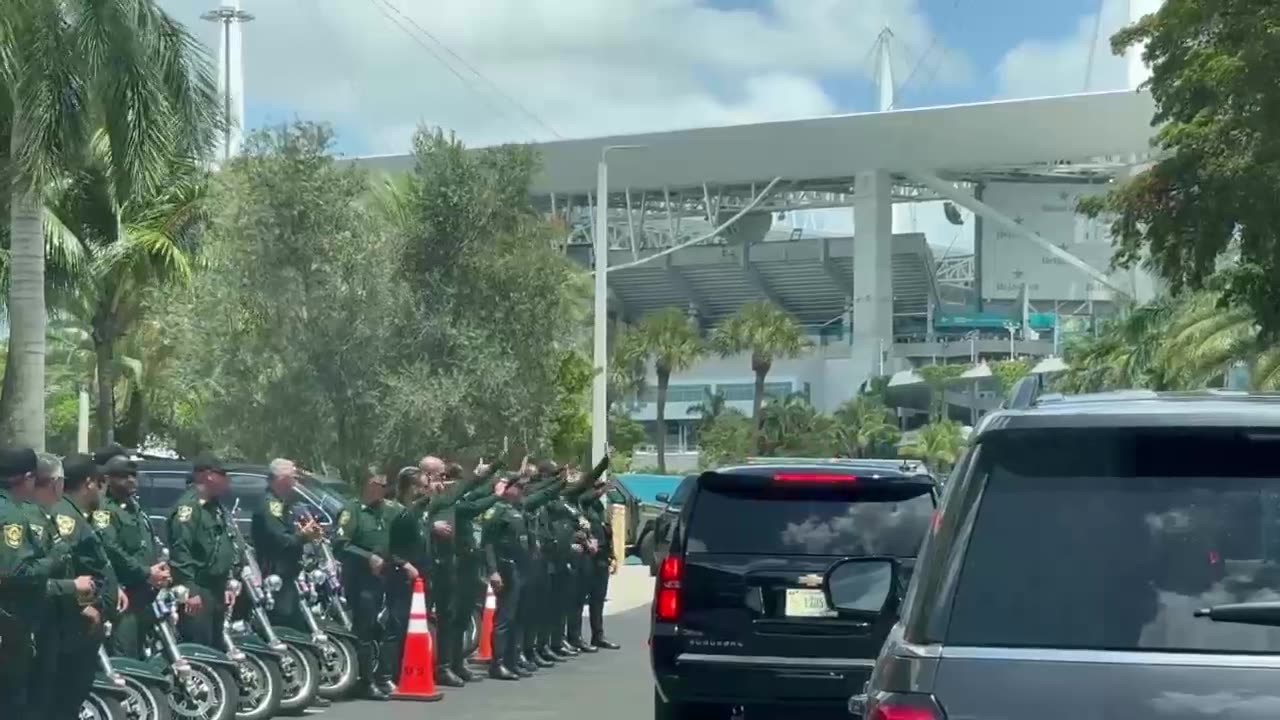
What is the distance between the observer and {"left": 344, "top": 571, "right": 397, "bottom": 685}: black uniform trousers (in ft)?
52.3

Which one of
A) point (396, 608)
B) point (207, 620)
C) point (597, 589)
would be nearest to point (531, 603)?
point (597, 589)

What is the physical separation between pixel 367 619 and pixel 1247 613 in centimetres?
1237

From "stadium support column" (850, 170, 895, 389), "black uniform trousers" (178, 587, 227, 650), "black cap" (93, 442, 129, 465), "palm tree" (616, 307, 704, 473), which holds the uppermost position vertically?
"stadium support column" (850, 170, 895, 389)

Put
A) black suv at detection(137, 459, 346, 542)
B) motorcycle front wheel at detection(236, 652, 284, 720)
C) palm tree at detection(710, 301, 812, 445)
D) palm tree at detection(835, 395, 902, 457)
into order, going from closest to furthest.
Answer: motorcycle front wheel at detection(236, 652, 284, 720), black suv at detection(137, 459, 346, 542), palm tree at detection(710, 301, 812, 445), palm tree at detection(835, 395, 902, 457)

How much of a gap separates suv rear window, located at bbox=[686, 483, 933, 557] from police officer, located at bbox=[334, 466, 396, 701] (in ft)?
17.5

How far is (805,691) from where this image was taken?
11.1 m

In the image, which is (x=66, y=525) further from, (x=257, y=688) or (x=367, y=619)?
(x=367, y=619)

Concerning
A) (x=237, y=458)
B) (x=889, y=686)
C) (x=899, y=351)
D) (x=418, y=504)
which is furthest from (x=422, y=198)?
(x=899, y=351)

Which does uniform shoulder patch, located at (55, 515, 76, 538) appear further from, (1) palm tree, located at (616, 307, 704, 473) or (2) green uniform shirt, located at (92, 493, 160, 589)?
(1) palm tree, located at (616, 307, 704, 473)

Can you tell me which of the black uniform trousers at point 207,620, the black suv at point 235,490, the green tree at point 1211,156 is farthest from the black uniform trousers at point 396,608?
the green tree at point 1211,156

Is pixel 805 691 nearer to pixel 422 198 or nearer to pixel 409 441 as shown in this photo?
pixel 409 441

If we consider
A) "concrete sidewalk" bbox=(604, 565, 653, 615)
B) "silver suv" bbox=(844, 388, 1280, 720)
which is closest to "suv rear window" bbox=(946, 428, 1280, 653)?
"silver suv" bbox=(844, 388, 1280, 720)

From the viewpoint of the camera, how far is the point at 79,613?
1084cm

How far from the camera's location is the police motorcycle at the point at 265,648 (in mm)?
13906
